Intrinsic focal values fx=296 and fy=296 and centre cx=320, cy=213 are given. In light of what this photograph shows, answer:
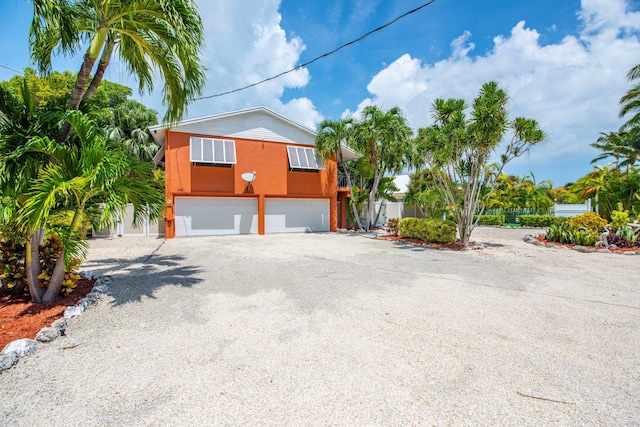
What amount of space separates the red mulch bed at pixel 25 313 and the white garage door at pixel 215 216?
→ 33.7 feet

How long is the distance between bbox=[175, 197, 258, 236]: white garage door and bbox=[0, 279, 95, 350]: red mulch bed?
10.3 m

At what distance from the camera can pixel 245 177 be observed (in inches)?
619

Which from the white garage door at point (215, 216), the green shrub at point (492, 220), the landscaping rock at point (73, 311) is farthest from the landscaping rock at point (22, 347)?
the green shrub at point (492, 220)

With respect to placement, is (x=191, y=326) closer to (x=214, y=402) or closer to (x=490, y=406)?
(x=214, y=402)

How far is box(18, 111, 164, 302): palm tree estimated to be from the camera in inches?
140

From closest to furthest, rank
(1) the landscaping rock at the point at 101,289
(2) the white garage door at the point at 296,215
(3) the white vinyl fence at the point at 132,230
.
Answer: (1) the landscaping rock at the point at 101,289 → (3) the white vinyl fence at the point at 132,230 → (2) the white garage door at the point at 296,215

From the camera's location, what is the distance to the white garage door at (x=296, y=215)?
17250 millimetres

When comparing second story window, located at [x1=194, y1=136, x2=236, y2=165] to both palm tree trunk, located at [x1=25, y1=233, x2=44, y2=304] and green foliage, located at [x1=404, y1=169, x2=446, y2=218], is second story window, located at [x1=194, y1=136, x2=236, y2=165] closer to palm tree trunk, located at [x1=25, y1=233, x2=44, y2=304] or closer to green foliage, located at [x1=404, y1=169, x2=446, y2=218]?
palm tree trunk, located at [x1=25, y1=233, x2=44, y2=304]

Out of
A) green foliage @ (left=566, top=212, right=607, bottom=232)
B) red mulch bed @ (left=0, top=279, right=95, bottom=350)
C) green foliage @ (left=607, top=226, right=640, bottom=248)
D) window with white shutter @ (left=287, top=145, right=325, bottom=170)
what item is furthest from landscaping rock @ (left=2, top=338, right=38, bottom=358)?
green foliage @ (left=566, top=212, right=607, bottom=232)

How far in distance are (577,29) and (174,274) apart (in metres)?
12.7

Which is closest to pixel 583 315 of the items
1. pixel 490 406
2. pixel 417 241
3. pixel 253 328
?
pixel 490 406

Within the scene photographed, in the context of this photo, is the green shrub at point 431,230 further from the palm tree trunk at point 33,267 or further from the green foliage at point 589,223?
the palm tree trunk at point 33,267

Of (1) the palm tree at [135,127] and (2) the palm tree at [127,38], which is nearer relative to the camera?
(2) the palm tree at [127,38]

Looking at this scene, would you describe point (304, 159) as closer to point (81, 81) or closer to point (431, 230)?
point (431, 230)
